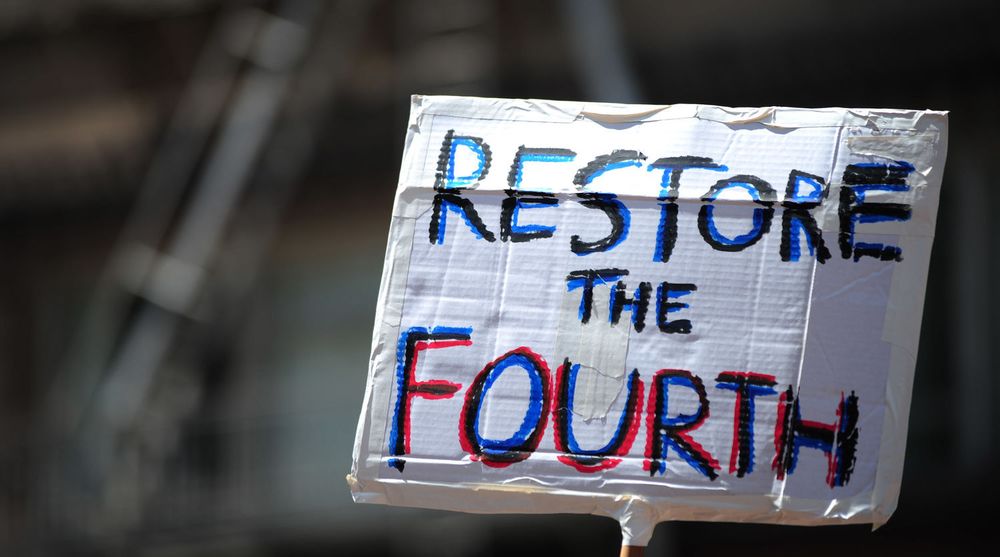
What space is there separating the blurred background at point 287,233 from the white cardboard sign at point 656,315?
4.22m

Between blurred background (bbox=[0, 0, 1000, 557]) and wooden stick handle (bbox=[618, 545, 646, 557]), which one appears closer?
wooden stick handle (bbox=[618, 545, 646, 557])

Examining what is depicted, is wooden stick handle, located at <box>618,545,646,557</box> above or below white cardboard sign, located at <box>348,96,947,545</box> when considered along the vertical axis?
below

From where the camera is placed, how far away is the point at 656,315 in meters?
2.86

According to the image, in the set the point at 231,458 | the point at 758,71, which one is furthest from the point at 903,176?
the point at 231,458

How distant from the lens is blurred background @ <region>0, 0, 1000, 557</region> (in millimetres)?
7488

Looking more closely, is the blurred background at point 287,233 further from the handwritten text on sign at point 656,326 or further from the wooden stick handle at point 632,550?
the wooden stick handle at point 632,550

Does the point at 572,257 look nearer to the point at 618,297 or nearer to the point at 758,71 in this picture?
the point at 618,297

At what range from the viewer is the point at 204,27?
9578 mm

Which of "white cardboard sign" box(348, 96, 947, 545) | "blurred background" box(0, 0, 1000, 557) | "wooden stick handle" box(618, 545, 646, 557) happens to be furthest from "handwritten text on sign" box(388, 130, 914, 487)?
"blurred background" box(0, 0, 1000, 557)

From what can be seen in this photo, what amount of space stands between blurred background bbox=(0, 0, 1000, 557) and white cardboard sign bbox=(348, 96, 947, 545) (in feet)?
13.8

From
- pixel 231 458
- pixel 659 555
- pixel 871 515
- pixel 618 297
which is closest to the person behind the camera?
pixel 871 515

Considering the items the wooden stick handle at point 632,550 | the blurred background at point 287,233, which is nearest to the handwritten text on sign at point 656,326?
the wooden stick handle at point 632,550

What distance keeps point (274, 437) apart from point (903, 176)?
7058 mm

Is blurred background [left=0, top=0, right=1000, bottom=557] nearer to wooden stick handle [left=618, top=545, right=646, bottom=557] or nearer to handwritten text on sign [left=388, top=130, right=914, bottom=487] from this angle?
handwritten text on sign [left=388, top=130, right=914, bottom=487]
